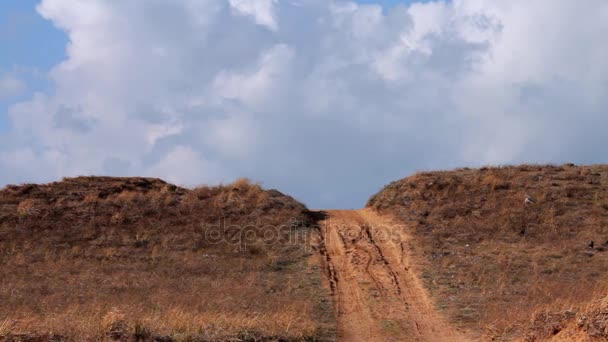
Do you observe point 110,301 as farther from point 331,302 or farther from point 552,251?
point 552,251

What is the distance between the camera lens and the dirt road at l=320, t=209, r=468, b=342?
1806 centimetres

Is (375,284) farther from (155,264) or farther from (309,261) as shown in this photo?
(155,264)

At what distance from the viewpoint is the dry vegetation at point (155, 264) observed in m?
15.7

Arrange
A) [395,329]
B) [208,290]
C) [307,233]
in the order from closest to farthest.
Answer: [395,329], [208,290], [307,233]

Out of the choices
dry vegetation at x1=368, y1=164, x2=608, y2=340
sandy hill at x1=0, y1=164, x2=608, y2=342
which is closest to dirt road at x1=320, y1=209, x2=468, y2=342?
sandy hill at x1=0, y1=164, x2=608, y2=342

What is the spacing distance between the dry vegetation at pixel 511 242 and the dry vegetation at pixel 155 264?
12.7 feet

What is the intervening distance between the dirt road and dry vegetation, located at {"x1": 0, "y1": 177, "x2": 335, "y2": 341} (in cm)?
69

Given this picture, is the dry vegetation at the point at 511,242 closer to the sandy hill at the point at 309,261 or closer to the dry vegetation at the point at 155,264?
the sandy hill at the point at 309,261

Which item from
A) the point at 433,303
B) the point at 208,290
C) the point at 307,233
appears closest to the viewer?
the point at 433,303

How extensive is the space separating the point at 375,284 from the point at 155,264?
7568 millimetres

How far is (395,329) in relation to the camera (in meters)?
18.1

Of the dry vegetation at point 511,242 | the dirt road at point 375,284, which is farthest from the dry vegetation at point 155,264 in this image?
the dry vegetation at point 511,242

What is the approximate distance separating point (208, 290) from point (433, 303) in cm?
639

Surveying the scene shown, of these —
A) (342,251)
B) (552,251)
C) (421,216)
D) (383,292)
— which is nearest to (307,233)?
(342,251)
